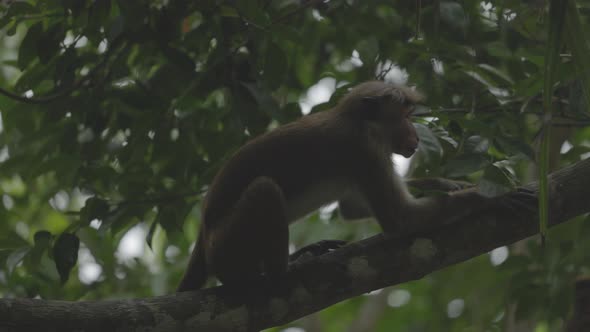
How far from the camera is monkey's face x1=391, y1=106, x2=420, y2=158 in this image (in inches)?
205

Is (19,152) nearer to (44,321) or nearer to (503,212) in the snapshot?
(44,321)

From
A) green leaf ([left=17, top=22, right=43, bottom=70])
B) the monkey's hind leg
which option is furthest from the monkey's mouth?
green leaf ([left=17, top=22, right=43, bottom=70])

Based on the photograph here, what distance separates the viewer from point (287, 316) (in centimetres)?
416

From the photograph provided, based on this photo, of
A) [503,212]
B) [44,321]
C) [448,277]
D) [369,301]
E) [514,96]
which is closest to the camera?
[44,321]

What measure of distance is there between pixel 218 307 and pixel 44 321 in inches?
38.3

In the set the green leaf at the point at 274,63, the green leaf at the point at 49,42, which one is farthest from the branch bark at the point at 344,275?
the green leaf at the point at 49,42

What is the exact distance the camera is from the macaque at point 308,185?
4.61m

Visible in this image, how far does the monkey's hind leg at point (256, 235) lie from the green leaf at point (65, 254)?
1032mm

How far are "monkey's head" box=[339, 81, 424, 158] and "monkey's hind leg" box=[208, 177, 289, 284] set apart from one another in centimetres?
118

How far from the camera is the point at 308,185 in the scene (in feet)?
17.0

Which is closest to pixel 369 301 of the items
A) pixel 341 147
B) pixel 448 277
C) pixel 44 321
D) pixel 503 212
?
pixel 448 277

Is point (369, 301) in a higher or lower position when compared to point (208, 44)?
lower

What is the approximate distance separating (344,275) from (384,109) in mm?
1772

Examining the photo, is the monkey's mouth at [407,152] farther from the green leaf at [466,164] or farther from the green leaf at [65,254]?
the green leaf at [65,254]
